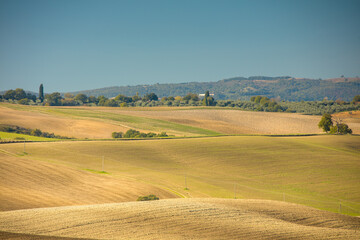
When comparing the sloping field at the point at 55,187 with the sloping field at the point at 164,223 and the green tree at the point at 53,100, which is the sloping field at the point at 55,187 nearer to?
the sloping field at the point at 164,223

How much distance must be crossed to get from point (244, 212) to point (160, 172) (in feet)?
67.1

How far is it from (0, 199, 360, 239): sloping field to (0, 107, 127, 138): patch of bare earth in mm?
45706

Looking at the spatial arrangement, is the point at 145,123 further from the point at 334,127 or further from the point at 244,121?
the point at 334,127

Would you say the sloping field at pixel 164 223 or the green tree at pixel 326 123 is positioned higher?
the green tree at pixel 326 123

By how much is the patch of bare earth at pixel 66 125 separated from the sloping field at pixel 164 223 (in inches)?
1799

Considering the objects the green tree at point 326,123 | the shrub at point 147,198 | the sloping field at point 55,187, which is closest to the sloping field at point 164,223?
the sloping field at point 55,187

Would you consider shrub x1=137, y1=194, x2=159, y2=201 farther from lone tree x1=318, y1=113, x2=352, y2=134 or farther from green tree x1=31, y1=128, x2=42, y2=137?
lone tree x1=318, y1=113, x2=352, y2=134

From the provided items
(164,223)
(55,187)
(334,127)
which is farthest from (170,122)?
(164,223)

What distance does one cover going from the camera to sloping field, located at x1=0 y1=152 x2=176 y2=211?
23.4 meters

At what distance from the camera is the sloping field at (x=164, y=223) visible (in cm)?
1463

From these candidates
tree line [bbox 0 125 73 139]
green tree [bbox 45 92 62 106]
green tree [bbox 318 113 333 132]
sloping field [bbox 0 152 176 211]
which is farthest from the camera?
green tree [bbox 45 92 62 106]

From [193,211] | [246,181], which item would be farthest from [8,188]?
[246,181]

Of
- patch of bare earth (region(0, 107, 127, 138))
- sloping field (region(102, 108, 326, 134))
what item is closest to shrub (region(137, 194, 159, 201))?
patch of bare earth (region(0, 107, 127, 138))

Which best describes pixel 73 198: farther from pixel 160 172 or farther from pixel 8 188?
pixel 160 172
